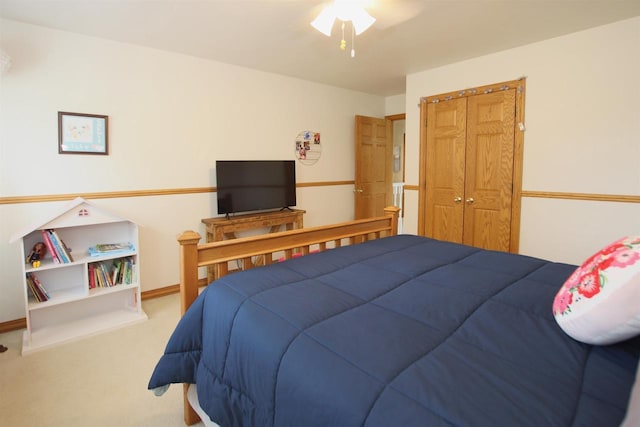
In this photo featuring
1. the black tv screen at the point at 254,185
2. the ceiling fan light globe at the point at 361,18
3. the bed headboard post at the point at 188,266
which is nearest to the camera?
the bed headboard post at the point at 188,266

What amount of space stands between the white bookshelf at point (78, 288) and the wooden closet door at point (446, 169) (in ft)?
10.4

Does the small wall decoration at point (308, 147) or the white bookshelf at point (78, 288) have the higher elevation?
the small wall decoration at point (308, 147)

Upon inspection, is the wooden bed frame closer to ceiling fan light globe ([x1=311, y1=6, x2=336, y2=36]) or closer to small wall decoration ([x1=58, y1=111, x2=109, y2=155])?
ceiling fan light globe ([x1=311, y1=6, x2=336, y2=36])

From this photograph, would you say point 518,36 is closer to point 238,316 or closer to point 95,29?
point 238,316

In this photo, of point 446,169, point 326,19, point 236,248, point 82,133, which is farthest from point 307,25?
point 446,169

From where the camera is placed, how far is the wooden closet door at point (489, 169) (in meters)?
3.46

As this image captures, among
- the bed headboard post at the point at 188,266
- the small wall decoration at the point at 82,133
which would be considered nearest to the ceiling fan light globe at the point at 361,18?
the bed headboard post at the point at 188,266

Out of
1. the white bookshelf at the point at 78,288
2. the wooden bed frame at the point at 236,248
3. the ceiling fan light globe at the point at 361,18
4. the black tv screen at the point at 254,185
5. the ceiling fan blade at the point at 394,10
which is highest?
the ceiling fan blade at the point at 394,10

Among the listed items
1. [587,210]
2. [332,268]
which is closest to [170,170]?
[332,268]

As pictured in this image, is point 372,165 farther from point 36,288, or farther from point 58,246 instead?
point 36,288

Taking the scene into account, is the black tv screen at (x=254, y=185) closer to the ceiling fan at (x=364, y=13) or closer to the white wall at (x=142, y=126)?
the white wall at (x=142, y=126)

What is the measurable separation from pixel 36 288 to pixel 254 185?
Result: 2.08m

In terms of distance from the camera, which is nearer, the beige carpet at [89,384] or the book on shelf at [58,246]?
the beige carpet at [89,384]

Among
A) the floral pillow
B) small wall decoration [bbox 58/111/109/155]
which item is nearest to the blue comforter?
the floral pillow
